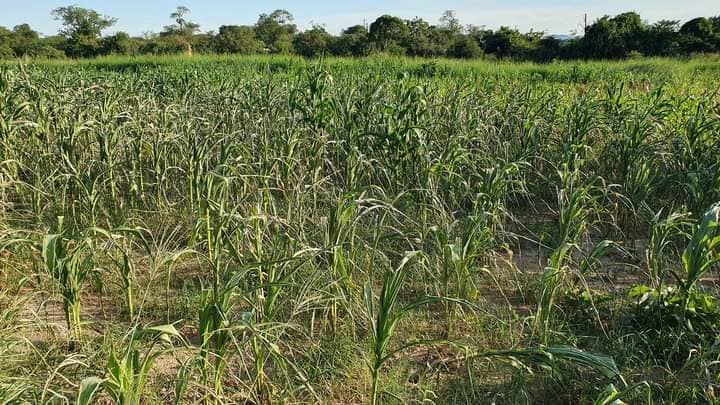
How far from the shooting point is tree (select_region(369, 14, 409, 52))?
31516mm

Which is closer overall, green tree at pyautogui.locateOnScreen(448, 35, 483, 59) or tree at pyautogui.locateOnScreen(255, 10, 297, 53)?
green tree at pyautogui.locateOnScreen(448, 35, 483, 59)

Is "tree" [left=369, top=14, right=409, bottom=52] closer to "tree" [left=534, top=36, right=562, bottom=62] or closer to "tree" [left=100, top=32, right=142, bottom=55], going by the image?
"tree" [left=534, top=36, right=562, bottom=62]

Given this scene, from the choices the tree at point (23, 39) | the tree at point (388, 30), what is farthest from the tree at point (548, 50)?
→ the tree at point (23, 39)

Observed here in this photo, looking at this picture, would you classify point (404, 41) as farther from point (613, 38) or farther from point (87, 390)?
point (87, 390)

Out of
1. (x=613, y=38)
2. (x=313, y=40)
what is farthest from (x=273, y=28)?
(x=613, y=38)

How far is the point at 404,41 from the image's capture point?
31.3 metres

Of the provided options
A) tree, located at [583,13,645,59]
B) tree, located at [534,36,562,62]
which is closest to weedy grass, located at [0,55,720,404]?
tree, located at [583,13,645,59]

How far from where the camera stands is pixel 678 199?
388 cm

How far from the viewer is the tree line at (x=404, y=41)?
21.2 m

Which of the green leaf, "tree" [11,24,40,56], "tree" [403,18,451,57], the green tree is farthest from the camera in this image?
"tree" [11,24,40,56]

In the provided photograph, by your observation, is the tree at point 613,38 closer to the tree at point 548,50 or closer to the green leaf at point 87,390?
the tree at point 548,50

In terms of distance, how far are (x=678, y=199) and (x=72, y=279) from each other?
3737mm

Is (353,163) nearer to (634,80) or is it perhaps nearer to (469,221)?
(469,221)

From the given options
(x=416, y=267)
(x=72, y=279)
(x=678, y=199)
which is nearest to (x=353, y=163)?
(x=416, y=267)
